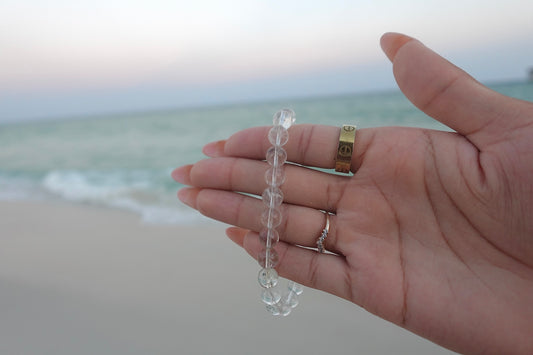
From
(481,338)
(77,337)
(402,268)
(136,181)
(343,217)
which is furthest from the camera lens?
(136,181)

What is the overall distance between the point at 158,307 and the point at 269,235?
47.3 inches

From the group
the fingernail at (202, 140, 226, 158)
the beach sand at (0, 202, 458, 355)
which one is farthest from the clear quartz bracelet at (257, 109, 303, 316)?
the beach sand at (0, 202, 458, 355)

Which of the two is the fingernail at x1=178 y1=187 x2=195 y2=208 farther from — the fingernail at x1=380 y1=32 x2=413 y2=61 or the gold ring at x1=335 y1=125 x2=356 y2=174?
the fingernail at x1=380 y1=32 x2=413 y2=61

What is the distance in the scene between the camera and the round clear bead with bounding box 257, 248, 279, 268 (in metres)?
1.47

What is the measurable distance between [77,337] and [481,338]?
2.05 m

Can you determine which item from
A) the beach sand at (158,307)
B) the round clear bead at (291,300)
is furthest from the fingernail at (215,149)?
the beach sand at (158,307)

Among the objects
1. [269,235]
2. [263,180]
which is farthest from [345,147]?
[269,235]

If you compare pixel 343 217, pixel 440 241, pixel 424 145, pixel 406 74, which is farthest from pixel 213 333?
pixel 406 74

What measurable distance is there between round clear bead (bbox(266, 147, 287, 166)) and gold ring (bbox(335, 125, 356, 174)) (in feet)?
0.76

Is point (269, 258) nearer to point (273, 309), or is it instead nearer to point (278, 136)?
point (273, 309)

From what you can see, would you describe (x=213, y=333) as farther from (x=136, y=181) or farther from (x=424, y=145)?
(x=136, y=181)

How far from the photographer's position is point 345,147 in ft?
4.58

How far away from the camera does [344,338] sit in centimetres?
194

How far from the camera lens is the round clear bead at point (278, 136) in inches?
57.7
